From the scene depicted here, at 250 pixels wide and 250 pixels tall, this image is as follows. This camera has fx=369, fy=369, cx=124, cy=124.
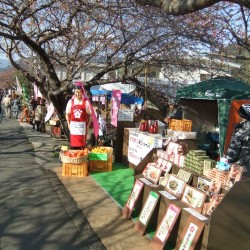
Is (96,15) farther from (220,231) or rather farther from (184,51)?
(220,231)

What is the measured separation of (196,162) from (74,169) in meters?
3.62

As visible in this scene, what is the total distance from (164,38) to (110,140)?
4.09m

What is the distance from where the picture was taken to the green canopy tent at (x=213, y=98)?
8.71 m

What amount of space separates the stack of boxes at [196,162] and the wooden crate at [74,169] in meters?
3.20

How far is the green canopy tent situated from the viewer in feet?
28.6

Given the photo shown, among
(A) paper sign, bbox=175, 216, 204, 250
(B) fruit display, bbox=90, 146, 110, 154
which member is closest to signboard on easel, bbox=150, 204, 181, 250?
(A) paper sign, bbox=175, 216, 204, 250

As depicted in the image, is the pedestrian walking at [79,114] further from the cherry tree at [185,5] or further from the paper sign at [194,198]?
the cherry tree at [185,5]

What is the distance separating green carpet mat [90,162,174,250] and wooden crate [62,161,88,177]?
0.27 metres

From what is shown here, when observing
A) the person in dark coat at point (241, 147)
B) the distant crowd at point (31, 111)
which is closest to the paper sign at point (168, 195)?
the person in dark coat at point (241, 147)

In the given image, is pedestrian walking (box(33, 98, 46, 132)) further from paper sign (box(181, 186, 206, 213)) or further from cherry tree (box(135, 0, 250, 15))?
cherry tree (box(135, 0, 250, 15))

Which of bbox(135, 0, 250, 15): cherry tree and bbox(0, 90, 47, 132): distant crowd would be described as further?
bbox(0, 90, 47, 132): distant crowd

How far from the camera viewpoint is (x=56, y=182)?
787cm

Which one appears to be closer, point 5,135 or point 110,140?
point 110,140

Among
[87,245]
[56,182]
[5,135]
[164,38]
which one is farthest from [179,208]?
[5,135]
